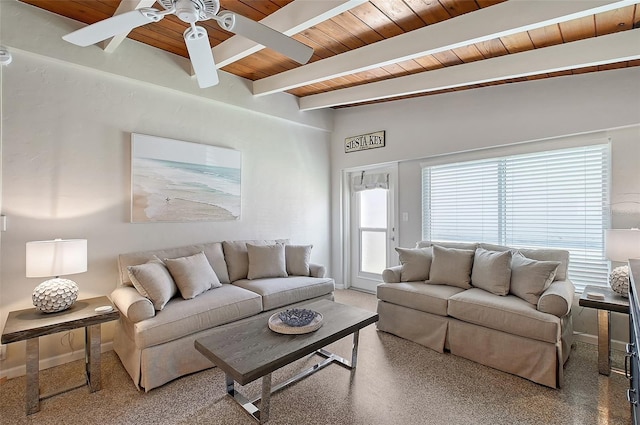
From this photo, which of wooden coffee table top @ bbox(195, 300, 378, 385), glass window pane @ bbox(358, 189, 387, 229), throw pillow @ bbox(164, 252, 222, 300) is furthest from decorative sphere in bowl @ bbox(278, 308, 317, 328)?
glass window pane @ bbox(358, 189, 387, 229)

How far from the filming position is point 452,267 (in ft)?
10.4

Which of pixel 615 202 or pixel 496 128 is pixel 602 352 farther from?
pixel 496 128

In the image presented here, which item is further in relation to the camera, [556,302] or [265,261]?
[265,261]

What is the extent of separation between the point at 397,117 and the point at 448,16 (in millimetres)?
1912

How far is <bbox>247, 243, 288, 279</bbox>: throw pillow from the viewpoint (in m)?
3.53

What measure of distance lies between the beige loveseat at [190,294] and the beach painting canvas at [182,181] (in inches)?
15.3

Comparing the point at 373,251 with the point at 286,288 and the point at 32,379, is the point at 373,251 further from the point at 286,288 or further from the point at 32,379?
the point at 32,379

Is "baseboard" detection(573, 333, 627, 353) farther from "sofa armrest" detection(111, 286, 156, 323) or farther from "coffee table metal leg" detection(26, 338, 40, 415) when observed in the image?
"coffee table metal leg" detection(26, 338, 40, 415)

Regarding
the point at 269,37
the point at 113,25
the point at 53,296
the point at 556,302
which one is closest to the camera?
the point at 113,25

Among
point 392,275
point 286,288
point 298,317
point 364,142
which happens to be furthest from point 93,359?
point 364,142

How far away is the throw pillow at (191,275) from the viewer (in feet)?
8.99

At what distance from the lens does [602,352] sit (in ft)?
7.92

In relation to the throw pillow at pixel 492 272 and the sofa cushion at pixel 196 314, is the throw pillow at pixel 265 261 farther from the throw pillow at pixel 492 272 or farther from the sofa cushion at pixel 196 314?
the throw pillow at pixel 492 272

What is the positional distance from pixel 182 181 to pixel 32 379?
2.01 m
